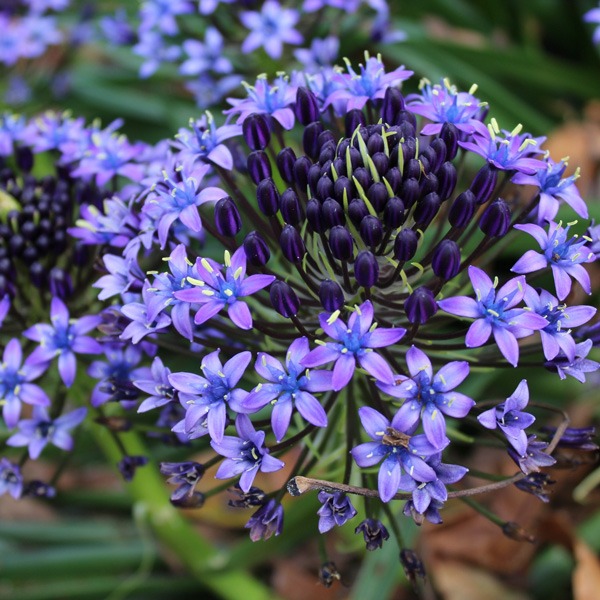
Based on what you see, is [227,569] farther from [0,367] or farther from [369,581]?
[0,367]

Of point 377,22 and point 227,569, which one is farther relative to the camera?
point 377,22

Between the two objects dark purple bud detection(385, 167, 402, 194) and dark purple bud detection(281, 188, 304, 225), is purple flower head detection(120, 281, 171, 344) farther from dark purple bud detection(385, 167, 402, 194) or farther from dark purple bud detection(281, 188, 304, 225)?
dark purple bud detection(385, 167, 402, 194)

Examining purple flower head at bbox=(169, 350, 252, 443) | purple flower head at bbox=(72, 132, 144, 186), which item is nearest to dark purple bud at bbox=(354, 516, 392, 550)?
purple flower head at bbox=(169, 350, 252, 443)

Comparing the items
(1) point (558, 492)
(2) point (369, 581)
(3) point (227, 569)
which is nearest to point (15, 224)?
(3) point (227, 569)

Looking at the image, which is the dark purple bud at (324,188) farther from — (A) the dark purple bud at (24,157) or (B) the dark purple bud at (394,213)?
(A) the dark purple bud at (24,157)

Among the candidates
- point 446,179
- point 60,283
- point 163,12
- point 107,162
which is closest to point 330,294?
point 446,179

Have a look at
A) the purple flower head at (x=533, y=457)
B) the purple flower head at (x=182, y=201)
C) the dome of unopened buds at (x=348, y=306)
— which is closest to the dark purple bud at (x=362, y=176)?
the dome of unopened buds at (x=348, y=306)
